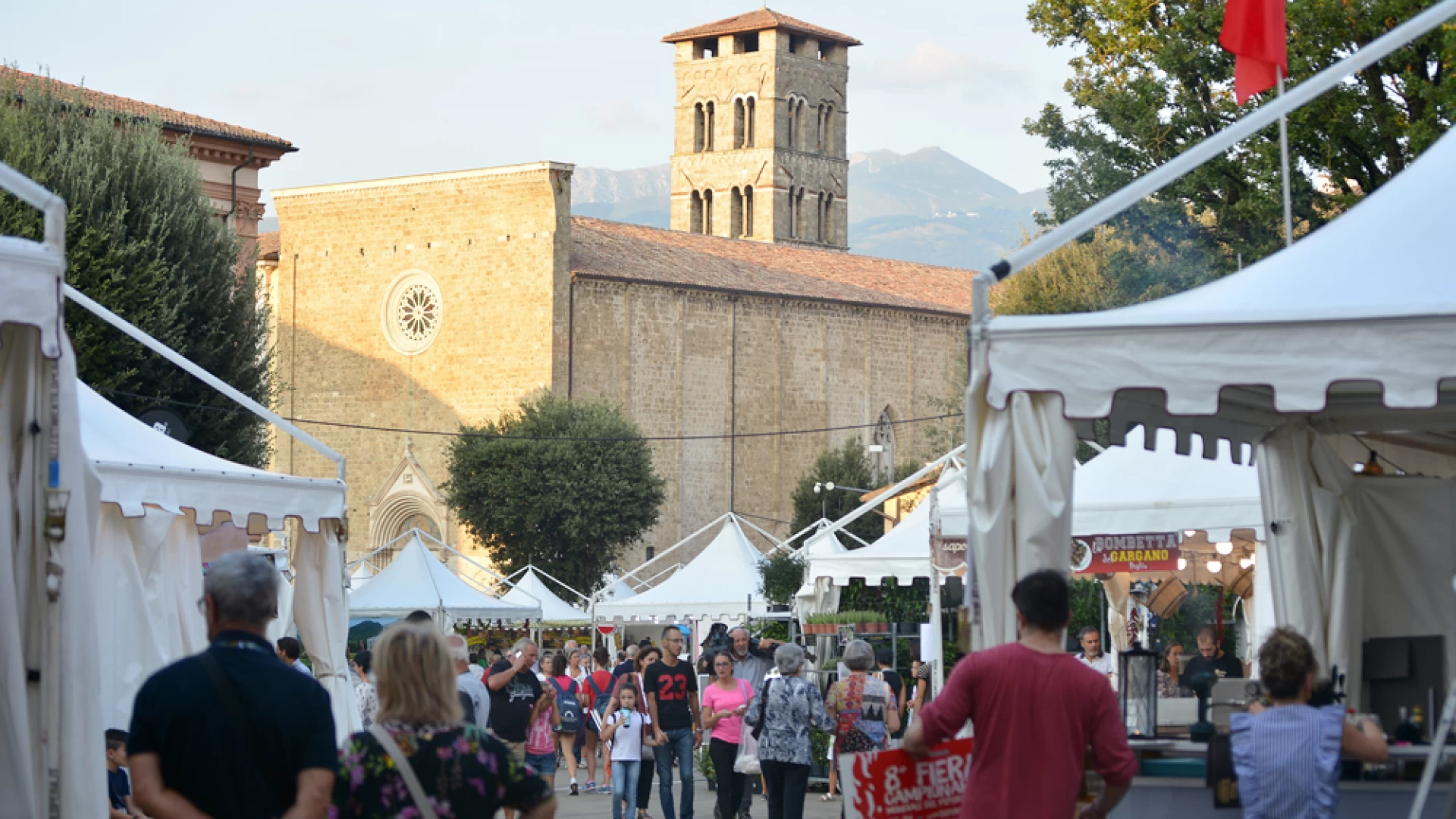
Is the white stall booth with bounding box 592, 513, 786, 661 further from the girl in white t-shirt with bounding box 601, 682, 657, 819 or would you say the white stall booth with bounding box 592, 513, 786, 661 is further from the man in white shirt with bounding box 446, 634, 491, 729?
the man in white shirt with bounding box 446, 634, 491, 729

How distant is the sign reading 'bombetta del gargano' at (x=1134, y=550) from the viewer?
12047 millimetres

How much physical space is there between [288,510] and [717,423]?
137ft

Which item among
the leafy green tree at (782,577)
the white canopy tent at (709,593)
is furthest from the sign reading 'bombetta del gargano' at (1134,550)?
the leafy green tree at (782,577)

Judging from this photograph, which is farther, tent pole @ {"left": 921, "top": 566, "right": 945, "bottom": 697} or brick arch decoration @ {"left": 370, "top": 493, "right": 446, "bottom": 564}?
brick arch decoration @ {"left": 370, "top": 493, "right": 446, "bottom": 564}

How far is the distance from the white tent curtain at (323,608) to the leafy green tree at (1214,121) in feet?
33.8

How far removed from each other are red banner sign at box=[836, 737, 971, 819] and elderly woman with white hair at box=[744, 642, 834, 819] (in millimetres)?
4678

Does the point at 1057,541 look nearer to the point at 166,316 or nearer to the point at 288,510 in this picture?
the point at 288,510

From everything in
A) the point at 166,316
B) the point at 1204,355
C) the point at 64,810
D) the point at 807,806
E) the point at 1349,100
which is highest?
the point at 1349,100

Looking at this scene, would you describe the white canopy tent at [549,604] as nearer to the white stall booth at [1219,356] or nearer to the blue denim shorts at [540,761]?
the blue denim shorts at [540,761]

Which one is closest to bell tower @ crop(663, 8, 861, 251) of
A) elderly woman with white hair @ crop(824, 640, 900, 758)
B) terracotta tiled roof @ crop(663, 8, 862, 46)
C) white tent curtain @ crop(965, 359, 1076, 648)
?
terracotta tiled roof @ crop(663, 8, 862, 46)

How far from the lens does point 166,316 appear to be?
23.5 meters

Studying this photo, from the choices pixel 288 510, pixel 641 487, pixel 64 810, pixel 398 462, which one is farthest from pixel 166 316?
pixel 398 462

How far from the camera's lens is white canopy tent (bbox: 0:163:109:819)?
5.33 meters

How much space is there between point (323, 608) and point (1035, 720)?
7335 mm
